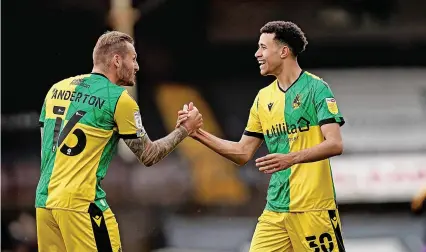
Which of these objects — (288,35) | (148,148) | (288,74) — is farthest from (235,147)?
(148,148)

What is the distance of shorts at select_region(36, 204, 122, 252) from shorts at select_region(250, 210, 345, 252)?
1109 mm

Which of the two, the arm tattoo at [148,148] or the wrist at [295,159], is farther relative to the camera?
the wrist at [295,159]

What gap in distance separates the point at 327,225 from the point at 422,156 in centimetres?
409

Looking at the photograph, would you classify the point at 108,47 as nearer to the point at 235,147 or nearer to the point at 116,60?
the point at 116,60

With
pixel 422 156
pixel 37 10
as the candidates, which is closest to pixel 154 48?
pixel 37 10

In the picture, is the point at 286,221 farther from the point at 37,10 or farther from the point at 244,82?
the point at 37,10

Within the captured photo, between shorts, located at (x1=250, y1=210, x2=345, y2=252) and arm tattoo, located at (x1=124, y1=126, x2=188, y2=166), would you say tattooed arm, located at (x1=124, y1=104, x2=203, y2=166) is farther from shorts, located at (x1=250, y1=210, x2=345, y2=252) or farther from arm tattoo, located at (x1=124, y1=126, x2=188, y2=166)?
shorts, located at (x1=250, y1=210, x2=345, y2=252)

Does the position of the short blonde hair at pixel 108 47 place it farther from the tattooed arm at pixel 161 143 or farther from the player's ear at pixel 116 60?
the tattooed arm at pixel 161 143

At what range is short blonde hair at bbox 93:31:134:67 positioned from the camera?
6473mm

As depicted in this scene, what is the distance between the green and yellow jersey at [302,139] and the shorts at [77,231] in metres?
1.24

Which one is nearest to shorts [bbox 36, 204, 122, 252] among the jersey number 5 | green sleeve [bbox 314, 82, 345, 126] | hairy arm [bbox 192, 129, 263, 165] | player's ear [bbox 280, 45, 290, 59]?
the jersey number 5

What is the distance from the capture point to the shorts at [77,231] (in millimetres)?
6168

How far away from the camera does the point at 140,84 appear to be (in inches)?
412

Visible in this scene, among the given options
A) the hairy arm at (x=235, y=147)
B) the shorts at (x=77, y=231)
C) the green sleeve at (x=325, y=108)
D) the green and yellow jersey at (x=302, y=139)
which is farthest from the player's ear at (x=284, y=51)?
the shorts at (x=77, y=231)
